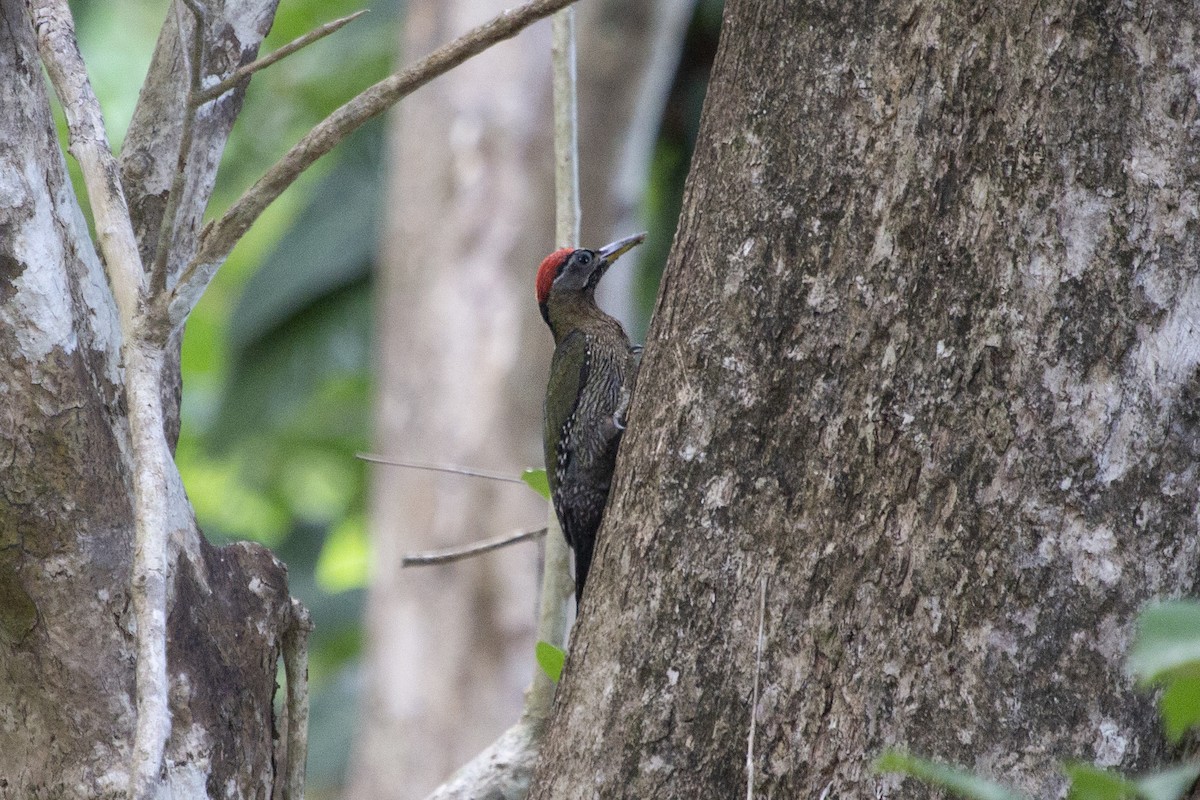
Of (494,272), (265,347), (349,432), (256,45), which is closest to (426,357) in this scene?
(494,272)

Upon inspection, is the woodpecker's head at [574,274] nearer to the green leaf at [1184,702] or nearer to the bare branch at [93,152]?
the bare branch at [93,152]

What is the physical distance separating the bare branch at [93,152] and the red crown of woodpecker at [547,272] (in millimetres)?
2049

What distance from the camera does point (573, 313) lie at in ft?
12.9

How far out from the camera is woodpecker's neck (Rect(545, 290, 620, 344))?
388 centimetres

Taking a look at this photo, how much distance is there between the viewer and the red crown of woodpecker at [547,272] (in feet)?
12.5

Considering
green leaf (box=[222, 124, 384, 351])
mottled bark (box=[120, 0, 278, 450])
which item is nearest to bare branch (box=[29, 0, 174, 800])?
mottled bark (box=[120, 0, 278, 450])

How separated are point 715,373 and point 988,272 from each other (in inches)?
16.5

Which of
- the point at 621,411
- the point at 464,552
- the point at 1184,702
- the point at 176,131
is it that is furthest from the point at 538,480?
the point at 1184,702

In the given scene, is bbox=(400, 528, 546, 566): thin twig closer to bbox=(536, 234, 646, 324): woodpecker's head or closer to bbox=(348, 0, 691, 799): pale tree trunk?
bbox=(536, 234, 646, 324): woodpecker's head

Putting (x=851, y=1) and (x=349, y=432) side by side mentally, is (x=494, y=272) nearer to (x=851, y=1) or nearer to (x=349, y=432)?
(x=349, y=432)

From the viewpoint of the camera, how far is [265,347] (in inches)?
328

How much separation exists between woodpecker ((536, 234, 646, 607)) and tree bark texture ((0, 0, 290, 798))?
1.28 metres

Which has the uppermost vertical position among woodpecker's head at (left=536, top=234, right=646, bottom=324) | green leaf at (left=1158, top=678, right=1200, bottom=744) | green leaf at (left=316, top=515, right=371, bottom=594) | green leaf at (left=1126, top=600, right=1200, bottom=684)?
woodpecker's head at (left=536, top=234, right=646, bottom=324)

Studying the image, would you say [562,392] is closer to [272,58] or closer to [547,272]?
[547,272]
